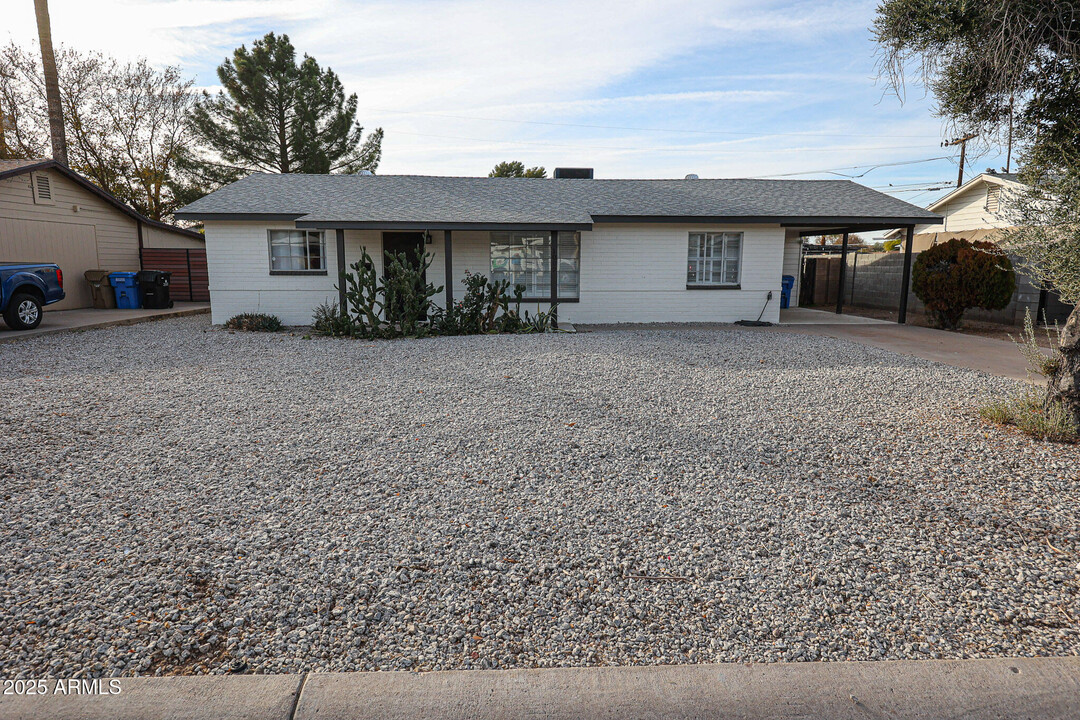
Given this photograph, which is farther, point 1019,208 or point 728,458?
point 1019,208

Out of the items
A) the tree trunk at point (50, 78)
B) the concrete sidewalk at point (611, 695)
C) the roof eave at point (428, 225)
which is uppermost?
the tree trunk at point (50, 78)

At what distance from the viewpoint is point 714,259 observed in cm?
1402

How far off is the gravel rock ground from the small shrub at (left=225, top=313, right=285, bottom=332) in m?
5.90

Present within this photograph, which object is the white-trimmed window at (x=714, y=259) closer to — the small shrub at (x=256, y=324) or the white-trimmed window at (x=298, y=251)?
the white-trimmed window at (x=298, y=251)

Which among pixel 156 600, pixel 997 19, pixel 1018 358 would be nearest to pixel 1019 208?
pixel 997 19

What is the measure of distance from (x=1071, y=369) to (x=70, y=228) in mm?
19782

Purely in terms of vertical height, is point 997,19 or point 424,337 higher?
point 997,19

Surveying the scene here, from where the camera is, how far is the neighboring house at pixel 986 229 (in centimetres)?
1288

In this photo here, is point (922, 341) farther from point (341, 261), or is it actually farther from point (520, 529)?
point (341, 261)

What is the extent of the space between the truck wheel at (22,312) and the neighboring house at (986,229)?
14829mm

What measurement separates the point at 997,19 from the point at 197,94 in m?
26.2

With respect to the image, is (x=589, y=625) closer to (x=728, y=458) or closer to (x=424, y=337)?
(x=728, y=458)

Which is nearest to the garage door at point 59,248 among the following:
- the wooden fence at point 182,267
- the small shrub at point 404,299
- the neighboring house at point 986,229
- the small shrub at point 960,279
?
the wooden fence at point 182,267

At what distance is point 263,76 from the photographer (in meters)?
22.7
